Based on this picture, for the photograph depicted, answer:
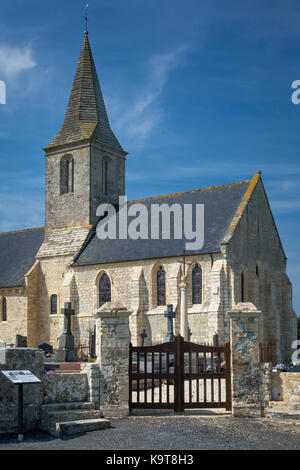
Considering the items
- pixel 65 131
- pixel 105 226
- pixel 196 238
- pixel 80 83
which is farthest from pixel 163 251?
pixel 80 83

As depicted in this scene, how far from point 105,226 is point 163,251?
627 cm

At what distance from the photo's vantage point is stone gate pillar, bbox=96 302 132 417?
34.2 feet

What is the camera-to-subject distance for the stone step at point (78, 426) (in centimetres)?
890

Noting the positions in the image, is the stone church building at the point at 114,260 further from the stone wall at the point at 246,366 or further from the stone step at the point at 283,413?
the stone step at the point at 283,413

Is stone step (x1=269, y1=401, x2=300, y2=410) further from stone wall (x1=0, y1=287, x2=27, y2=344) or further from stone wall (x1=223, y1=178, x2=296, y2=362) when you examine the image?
stone wall (x1=0, y1=287, x2=27, y2=344)

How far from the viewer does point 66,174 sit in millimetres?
34969

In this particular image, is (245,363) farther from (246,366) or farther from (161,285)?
(161,285)

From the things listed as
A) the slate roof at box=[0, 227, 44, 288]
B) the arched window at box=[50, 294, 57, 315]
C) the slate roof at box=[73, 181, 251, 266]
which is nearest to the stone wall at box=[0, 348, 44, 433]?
the slate roof at box=[73, 181, 251, 266]

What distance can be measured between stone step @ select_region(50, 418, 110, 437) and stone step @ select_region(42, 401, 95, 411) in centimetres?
51

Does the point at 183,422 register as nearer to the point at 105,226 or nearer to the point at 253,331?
the point at 253,331

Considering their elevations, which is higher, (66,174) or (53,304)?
(66,174)

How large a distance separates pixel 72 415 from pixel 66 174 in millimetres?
26813

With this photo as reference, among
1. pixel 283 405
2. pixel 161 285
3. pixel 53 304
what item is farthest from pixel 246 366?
pixel 53 304

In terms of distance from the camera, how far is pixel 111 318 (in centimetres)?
1076
